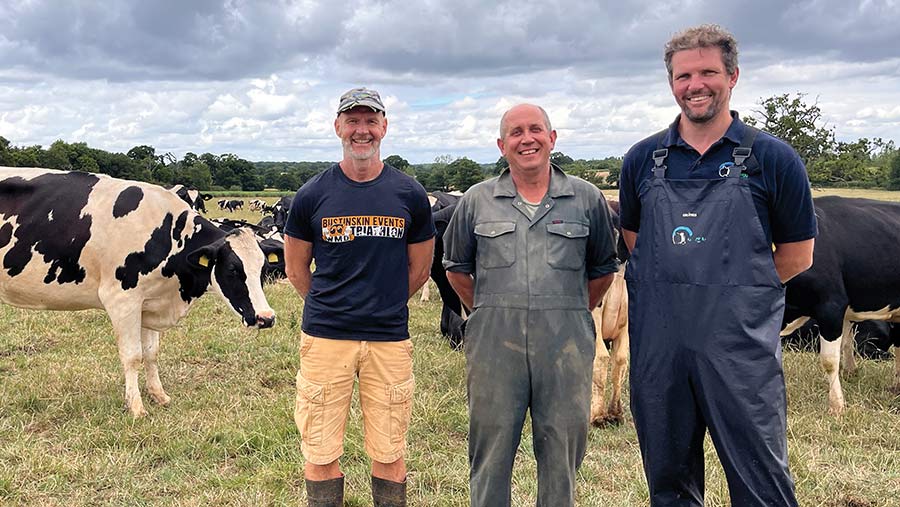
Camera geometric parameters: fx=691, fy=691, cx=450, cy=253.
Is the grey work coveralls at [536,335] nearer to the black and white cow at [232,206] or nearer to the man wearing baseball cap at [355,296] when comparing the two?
the man wearing baseball cap at [355,296]

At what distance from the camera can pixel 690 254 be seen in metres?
2.85

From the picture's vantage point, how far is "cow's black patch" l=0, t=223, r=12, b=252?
6.39m

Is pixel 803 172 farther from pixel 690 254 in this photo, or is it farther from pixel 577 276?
pixel 577 276

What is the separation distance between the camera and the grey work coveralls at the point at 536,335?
312 centimetres

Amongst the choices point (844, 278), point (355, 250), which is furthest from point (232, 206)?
point (355, 250)

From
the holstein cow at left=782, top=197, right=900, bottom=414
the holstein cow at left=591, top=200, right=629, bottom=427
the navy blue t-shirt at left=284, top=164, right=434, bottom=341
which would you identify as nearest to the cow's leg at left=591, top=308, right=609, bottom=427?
the holstein cow at left=591, top=200, right=629, bottom=427

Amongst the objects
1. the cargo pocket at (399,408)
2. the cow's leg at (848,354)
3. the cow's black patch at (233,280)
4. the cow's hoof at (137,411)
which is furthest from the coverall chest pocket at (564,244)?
the cow's leg at (848,354)

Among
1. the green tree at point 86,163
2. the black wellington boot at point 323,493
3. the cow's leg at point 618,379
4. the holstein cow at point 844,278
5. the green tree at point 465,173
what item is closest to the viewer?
the black wellington boot at point 323,493

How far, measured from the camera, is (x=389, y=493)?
3686 millimetres

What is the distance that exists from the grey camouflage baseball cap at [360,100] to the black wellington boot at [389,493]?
196 centimetres

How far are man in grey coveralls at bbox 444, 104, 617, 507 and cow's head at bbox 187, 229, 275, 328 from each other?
3.53 m

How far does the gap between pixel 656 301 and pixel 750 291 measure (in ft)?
1.22

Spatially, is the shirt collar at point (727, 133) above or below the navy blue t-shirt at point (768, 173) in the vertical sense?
above

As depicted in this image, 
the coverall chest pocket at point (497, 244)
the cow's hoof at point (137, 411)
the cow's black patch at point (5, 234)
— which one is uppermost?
the coverall chest pocket at point (497, 244)
